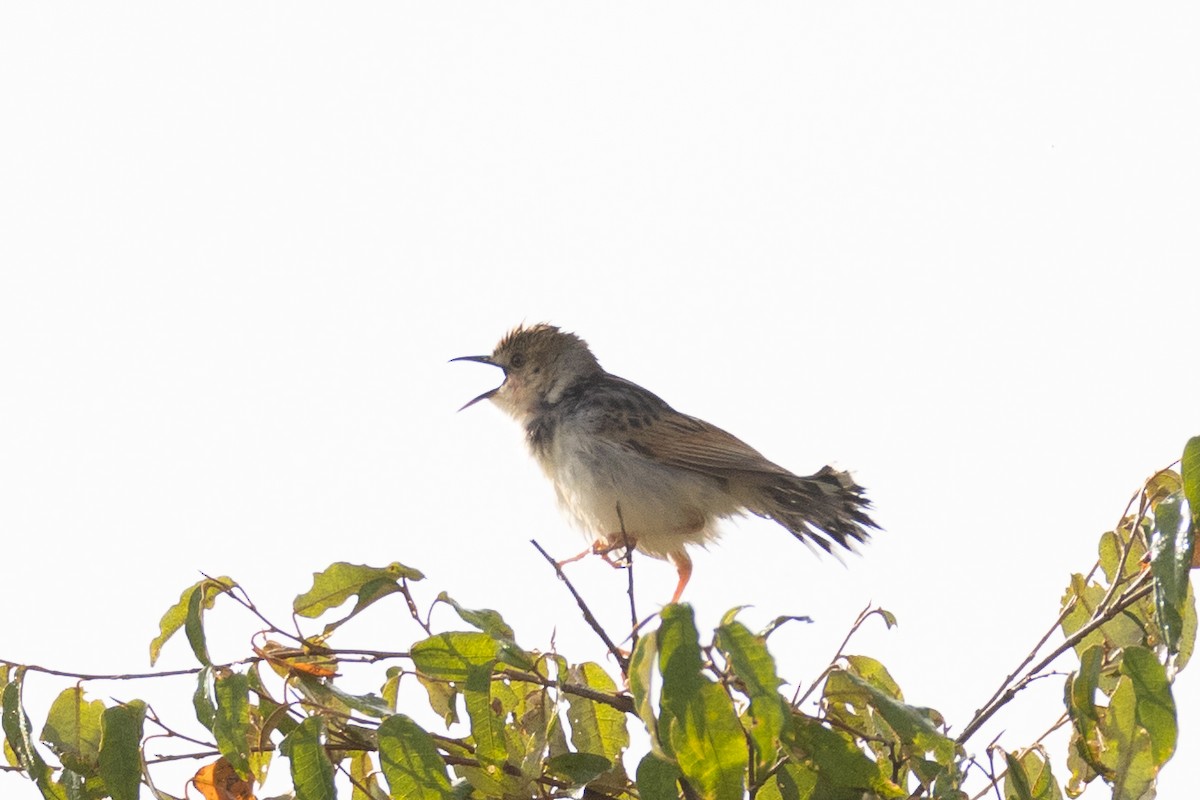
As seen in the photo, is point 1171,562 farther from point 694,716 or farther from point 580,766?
point 580,766

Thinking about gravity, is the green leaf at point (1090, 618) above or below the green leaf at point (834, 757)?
above

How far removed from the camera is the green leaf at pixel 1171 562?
249cm

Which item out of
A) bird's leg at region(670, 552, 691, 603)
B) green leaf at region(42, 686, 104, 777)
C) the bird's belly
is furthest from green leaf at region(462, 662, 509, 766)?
bird's leg at region(670, 552, 691, 603)

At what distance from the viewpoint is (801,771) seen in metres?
2.82

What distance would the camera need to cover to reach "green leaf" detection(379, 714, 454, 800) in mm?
2637

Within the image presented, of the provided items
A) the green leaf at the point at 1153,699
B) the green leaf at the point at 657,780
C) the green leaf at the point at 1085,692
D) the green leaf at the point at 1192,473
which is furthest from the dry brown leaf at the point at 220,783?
the green leaf at the point at 1192,473

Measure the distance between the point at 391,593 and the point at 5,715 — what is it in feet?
2.67

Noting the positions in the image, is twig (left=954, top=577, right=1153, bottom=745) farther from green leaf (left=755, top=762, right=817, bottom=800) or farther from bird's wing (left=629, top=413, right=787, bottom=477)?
bird's wing (left=629, top=413, right=787, bottom=477)

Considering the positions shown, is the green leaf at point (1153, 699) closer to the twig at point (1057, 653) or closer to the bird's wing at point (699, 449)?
the twig at point (1057, 653)

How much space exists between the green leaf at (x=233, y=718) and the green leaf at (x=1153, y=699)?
5.47 ft

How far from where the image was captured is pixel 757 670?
2285 mm

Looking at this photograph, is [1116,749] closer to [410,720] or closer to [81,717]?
[410,720]

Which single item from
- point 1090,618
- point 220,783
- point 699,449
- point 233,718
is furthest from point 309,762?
point 699,449

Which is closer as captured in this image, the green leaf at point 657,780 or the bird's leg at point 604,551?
the green leaf at point 657,780
